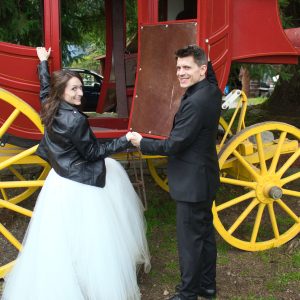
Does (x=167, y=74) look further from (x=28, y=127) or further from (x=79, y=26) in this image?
(x=79, y=26)

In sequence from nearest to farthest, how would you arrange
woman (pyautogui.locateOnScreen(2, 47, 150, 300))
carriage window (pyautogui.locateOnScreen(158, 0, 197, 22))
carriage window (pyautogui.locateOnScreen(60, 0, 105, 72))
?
woman (pyautogui.locateOnScreen(2, 47, 150, 300))
carriage window (pyautogui.locateOnScreen(158, 0, 197, 22))
carriage window (pyautogui.locateOnScreen(60, 0, 105, 72))

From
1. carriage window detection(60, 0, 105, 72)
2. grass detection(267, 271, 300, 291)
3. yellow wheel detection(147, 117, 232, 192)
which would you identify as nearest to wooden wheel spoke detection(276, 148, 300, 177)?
grass detection(267, 271, 300, 291)

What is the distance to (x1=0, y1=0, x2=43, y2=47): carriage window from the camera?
4.24 metres

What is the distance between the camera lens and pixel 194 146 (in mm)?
2695

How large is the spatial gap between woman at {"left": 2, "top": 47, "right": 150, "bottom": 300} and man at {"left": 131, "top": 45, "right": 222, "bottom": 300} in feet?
1.03

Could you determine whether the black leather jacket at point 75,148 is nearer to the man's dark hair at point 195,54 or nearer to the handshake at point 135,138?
the handshake at point 135,138

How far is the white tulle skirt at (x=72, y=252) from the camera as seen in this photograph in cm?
271

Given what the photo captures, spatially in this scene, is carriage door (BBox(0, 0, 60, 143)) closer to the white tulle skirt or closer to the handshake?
the white tulle skirt

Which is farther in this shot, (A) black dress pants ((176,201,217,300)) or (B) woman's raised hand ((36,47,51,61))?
(B) woman's raised hand ((36,47,51,61))

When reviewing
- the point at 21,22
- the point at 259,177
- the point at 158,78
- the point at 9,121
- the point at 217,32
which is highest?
the point at 21,22

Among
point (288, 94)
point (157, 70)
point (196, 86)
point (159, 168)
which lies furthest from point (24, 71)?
point (288, 94)

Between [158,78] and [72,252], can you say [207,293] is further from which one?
[158,78]

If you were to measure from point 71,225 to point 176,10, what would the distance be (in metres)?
2.54

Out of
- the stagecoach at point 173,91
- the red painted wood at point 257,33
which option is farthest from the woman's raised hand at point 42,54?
the red painted wood at point 257,33
